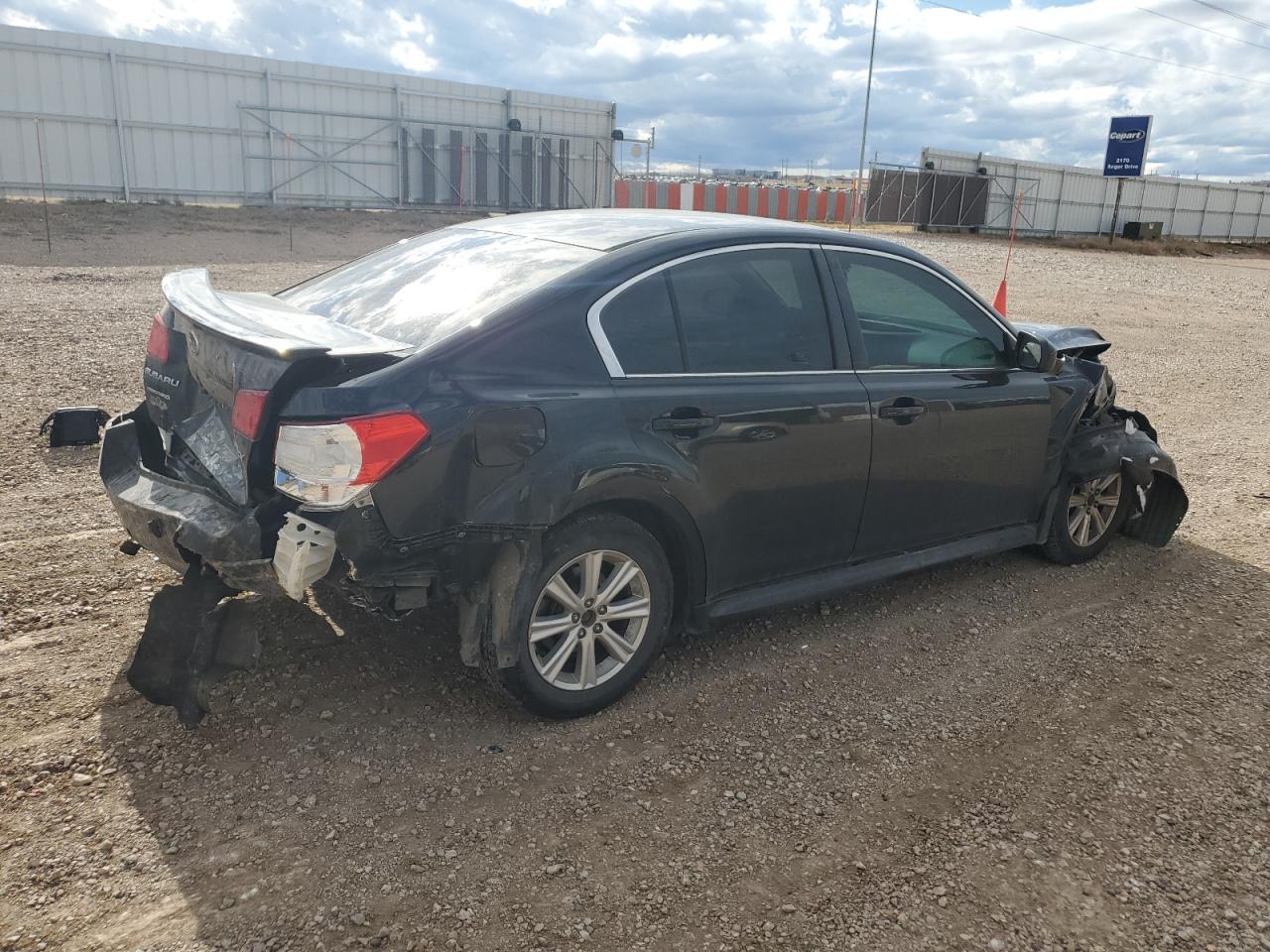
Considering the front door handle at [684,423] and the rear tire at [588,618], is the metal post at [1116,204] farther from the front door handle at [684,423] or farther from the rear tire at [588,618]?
the rear tire at [588,618]

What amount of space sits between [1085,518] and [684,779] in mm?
3061

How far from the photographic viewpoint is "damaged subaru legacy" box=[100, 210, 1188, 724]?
312 centimetres

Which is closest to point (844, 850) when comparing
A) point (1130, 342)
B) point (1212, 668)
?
point (1212, 668)

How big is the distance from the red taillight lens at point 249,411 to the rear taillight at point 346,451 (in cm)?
14

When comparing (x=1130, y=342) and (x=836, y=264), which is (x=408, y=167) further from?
(x=836, y=264)

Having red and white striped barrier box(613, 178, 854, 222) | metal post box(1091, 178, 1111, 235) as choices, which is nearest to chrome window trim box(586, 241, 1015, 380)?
red and white striped barrier box(613, 178, 854, 222)

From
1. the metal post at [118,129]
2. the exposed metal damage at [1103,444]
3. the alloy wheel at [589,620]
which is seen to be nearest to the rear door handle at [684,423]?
the alloy wheel at [589,620]

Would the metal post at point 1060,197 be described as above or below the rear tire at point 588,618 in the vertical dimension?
above

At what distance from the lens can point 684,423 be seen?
3.58m

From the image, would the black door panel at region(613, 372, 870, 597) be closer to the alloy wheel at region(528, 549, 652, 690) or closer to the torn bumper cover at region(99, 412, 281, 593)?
the alloy wheel at region(528, 549, 652, 690)

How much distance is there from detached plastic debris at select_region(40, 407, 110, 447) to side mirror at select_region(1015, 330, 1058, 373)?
5.36m

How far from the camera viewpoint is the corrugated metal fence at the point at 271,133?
22.2 m

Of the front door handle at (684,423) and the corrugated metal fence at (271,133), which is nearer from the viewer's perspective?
the front door handle at (684,423)

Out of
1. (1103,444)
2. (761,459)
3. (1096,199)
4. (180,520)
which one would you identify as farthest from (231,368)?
(1096,199)
